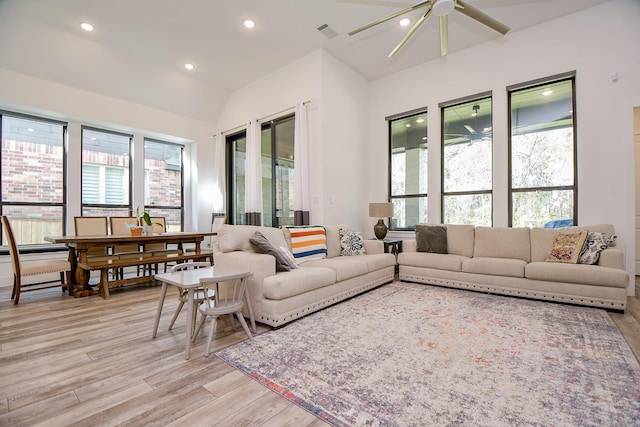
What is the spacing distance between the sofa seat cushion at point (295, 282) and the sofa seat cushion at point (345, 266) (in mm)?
143

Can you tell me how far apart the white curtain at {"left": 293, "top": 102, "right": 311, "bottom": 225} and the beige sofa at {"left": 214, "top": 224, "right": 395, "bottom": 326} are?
1.15m

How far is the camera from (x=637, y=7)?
3.65m

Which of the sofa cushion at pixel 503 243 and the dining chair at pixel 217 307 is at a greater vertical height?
the sofa cushion at pixel 503 243

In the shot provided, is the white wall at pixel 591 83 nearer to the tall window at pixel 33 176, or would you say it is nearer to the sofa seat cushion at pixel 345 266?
the sofa seat cushion at pixel 345 266

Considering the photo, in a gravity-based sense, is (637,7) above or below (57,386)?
above

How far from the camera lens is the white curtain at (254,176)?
19.1ft

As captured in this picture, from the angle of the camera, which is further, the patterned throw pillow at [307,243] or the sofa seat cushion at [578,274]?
the patterned throw pillow at [307,243]

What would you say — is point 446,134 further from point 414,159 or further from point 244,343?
point 244,343

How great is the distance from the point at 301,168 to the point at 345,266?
7.01 ft

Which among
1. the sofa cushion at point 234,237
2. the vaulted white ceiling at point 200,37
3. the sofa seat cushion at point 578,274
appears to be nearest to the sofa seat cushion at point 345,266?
the sofa cushion at point 234,237

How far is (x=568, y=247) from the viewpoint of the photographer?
3.50m

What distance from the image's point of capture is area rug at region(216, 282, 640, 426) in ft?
4.90

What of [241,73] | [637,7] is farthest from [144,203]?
[637,7]

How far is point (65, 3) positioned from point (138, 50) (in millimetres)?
1078
